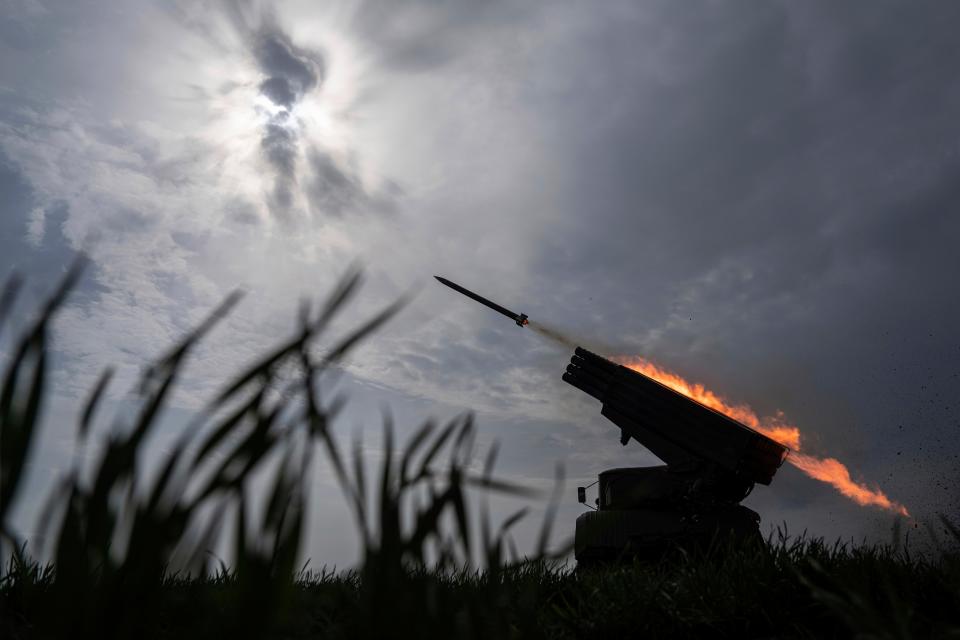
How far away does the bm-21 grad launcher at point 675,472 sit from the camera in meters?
13.3

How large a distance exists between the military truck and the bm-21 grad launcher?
0.06 ft

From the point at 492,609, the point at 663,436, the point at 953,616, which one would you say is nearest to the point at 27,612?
the point at 492,609

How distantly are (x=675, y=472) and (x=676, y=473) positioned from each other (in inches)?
1.1

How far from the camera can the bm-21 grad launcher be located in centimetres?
1334

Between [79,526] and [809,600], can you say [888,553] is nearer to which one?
[809,600]

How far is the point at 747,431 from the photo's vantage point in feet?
44.5

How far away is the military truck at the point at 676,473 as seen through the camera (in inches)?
525

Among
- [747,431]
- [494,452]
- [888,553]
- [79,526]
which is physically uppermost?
[747,431]

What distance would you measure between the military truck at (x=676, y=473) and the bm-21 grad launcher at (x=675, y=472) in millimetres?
19

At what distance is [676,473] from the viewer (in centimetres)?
1409

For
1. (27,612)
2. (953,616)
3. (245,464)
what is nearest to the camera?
(245,464)

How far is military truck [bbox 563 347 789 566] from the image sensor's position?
13.3 metres

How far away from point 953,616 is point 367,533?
5.36m

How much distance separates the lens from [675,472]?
14.1 m
